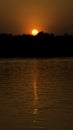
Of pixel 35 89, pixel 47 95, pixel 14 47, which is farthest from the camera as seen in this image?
pixel 14 47

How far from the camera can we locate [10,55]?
5638 cm

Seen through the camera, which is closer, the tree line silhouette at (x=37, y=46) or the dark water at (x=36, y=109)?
the dark water at (x=36, y=109)

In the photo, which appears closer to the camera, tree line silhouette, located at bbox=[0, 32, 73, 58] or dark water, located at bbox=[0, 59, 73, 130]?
dark water, located at bbox=[0, 59, 73, 130]

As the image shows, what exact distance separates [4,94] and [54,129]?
421 cm

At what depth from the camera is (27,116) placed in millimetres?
7535

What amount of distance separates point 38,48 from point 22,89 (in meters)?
49.8

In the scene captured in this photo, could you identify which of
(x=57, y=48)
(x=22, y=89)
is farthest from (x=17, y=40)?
(x=22, y=89)

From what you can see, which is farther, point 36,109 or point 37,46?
point 37,46

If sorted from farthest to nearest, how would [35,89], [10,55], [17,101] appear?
[10,55]
[35,89]
[17,101]

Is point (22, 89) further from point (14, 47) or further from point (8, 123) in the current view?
point (14, 47)

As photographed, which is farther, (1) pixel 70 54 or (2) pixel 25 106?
(1) pixel 70 54

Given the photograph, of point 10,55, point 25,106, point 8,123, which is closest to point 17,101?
point 25,106

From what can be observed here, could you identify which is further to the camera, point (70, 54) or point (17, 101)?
point (70, 54)

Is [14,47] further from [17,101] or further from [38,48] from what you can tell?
[17,101]
